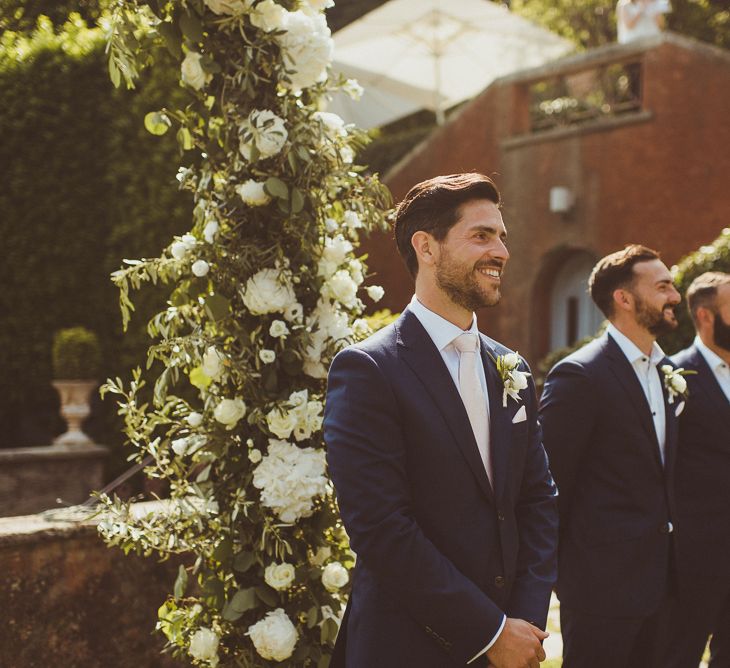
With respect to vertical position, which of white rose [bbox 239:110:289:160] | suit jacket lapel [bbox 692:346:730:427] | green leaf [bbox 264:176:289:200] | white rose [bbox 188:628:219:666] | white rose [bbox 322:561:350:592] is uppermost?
white rose [bbox 239:110:289:160]

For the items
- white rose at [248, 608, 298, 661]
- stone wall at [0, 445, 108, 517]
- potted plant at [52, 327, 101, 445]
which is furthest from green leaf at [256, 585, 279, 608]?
potted plant at [52, 327, 101, 445]

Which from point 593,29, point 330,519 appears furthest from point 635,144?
point 593,29

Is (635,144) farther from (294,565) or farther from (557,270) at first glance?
(294,565)

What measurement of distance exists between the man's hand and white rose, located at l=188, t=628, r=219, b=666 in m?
1.19

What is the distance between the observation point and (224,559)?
297 cm

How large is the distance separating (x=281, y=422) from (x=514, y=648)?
115cm

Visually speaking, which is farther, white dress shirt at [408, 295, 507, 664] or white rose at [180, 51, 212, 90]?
white rose at [180, 51, 212, 90]

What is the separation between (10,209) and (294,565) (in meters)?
7.83

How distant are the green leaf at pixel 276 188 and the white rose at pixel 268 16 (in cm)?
55

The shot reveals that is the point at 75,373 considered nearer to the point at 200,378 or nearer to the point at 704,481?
the point at 200,378

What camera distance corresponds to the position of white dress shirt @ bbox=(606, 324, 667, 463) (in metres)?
3.40

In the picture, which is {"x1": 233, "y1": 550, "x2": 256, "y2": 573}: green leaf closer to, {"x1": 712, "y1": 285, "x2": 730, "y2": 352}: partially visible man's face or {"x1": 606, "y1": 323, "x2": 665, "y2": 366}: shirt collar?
{"x1": 606, "y1": 323, "x2": 665, "y2": 366}: shirt collar

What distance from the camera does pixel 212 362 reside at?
2.96 meters

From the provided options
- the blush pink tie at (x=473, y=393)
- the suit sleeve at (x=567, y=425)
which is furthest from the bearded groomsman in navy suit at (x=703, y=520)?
the blush pink tie at (x=473, y=393)
